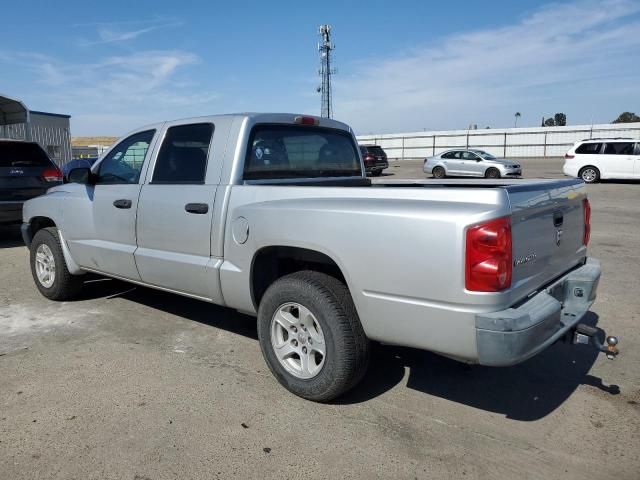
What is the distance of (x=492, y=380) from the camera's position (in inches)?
145

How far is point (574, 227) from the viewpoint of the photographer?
11.7 feet

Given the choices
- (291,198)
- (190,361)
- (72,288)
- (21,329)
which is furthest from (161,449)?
(72,288)

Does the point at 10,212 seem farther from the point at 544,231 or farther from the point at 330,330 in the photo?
the point at 544,231

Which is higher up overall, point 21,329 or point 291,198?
point 291,198

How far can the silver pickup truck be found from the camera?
8.62 ft

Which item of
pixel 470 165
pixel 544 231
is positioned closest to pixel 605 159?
pixel 470 165

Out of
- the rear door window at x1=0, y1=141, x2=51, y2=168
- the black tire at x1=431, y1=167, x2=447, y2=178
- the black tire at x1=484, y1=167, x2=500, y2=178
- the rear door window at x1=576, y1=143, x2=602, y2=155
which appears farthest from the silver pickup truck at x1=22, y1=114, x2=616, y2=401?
the black tire at x1=431, y1=167, x2=447, y2=178

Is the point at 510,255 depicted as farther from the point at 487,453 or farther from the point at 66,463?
the point at 66,463

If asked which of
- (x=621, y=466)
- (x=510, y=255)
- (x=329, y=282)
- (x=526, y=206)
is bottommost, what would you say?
(x=621, y=466)

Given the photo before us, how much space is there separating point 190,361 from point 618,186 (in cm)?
1944

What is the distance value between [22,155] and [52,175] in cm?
55

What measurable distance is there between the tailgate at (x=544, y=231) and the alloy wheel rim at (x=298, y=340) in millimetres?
1234

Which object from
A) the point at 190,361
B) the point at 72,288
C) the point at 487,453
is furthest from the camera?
the point at 72,288

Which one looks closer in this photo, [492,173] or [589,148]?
[589,148]
